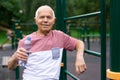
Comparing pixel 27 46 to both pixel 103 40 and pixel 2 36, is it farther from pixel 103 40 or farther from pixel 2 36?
pixel 2 36

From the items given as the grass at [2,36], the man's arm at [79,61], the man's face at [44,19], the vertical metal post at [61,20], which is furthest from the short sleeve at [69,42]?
the grass at [2,36]

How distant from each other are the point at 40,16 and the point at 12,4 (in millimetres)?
25258

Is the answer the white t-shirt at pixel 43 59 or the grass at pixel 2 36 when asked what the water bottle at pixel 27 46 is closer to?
the white t-shirt at pixel 43 59

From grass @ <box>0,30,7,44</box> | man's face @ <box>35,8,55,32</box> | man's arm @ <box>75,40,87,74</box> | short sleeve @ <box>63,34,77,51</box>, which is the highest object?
man's face @ <box>35,8,55,32</box>

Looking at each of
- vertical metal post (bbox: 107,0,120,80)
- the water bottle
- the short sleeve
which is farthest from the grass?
vertical metal post (bbox: 107,0,120,80)

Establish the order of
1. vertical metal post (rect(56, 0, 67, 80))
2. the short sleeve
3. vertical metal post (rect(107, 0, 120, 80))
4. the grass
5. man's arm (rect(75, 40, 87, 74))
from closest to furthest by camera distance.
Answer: vertical metal post (rect(107, 0, 120, 80)) < man's arm (rect(75, 40, 87, 74)) < the short sleeve < vertical metal post (rect(56, 0, 67, 80)) < the grass

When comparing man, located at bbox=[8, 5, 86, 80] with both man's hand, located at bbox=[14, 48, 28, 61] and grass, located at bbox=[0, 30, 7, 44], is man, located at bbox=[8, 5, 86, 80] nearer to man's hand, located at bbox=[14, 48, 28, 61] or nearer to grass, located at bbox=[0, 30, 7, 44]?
man's hand, located at bbox=[14, 48, 28, 61]

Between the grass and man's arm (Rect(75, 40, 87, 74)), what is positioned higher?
man's arm (Rect(75, 40, 87, 74))

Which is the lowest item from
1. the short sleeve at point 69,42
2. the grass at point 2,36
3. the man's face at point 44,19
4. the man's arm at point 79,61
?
the grass at point 2,36

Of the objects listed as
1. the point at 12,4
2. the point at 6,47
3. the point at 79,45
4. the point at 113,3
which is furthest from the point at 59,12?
the point at 12,4

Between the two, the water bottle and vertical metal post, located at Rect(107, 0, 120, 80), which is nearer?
vertical metal post, located at Rect(107, 0, 120, 80)

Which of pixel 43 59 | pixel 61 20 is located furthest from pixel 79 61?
pixel 61 20

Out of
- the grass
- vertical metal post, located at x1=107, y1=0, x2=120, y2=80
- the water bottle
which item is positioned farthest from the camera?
the grass

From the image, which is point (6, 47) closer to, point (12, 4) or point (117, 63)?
point (12, 4)
